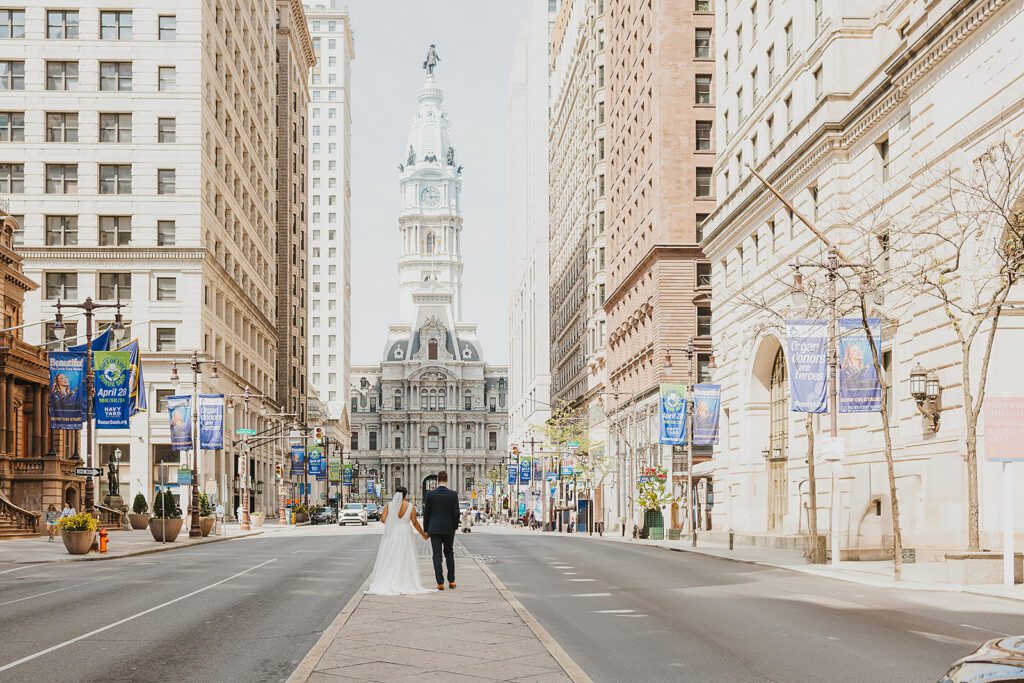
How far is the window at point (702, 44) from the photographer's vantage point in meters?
72.0

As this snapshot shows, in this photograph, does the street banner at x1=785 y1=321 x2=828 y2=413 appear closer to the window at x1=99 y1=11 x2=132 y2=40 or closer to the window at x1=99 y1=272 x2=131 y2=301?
the window at x1=99 y1=272 x2=131 y2=301

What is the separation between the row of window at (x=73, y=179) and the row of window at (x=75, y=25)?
322 inches

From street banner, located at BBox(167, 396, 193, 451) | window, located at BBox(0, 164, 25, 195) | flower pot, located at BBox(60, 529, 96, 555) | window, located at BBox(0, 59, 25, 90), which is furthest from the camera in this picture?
window, located at BBox(0, 59, 25, 90)

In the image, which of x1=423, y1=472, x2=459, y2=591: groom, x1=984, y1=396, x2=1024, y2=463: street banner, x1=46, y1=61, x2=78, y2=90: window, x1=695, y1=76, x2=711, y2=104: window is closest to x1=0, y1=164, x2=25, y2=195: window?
x1=46, y1=61, x2=78, y2=90: window

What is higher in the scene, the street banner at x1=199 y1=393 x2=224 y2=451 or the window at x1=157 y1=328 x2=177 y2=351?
the window at x1=157 y1=328 x2=177 y2=351

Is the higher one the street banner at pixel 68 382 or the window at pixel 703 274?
the window at pixel 703 274

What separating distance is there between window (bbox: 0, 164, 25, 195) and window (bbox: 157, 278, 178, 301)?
10.1 m

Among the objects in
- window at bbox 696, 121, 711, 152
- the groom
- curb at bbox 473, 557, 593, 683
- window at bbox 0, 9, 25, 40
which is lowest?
curb at bbox 473, 557, 593, 683

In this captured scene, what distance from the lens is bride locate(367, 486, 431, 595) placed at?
70.8 ft

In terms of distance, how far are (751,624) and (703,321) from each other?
56270 millimetres

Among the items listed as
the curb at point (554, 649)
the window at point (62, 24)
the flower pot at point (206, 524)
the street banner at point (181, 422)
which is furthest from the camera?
the window at point (62, 24)

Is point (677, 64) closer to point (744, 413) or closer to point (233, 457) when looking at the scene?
point (744, 413)

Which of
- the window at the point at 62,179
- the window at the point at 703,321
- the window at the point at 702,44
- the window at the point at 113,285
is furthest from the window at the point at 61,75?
the window at the point at 703,321

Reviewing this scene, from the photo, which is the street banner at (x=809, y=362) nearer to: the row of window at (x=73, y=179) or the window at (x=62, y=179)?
the row of window at (x=73, y=179)
